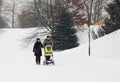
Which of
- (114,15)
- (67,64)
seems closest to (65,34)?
(114,15)

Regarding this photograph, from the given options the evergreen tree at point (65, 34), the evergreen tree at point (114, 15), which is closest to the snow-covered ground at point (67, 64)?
the evergreen tree at point (114, 15)

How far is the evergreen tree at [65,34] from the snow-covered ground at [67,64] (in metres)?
7.22

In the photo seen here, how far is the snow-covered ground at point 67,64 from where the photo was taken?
16812 mm

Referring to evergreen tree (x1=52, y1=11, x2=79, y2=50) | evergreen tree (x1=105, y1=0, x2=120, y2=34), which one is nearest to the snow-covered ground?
evergreen tree (x1=105, y1=0, x2=120, y2=34)

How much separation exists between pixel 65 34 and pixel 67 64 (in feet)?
84.3

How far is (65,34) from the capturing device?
49.6m

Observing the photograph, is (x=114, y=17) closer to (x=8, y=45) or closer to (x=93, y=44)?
(x=93, y=44)

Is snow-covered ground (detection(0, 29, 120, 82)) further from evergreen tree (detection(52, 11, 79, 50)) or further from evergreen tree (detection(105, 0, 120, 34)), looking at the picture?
evergreen tree (detection(52, 11, 79, 50))

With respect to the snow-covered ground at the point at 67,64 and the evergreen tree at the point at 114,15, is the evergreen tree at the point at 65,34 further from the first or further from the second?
the evergreen tree at the point at 114,15

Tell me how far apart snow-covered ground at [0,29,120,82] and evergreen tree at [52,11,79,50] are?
7.22m

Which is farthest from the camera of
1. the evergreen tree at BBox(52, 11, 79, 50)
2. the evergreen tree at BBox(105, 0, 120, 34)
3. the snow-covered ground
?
the evergreen tree at BBox(52, 11, 79, 50)

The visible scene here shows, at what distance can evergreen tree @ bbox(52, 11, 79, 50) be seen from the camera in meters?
49.3

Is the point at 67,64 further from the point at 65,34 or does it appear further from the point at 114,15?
the point at 65,34

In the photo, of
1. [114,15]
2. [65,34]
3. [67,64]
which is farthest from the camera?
[65,34]
